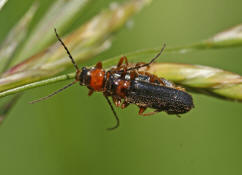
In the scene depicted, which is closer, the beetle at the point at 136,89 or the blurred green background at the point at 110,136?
the beetle at the point at 136,89

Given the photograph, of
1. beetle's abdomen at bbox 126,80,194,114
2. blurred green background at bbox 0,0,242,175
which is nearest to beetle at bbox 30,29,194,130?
beetle's abdomen at bbox 126,80,194,114

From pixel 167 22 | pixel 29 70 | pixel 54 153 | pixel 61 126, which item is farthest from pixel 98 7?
pixel 29 70

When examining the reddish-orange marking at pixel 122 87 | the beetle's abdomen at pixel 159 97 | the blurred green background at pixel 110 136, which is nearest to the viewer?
the beetle's abdomen at pixel 159 97

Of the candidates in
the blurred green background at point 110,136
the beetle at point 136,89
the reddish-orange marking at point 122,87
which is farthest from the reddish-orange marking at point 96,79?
the blurred green background at point 110,136

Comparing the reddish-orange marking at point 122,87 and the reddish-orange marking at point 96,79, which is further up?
the reddish-orange marking at point 96,79

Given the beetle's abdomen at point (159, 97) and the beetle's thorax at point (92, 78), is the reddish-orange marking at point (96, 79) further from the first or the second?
the beetle's abdomen at point (159, 97)

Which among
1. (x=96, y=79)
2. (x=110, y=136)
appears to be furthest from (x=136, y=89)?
(x=110, y=136)

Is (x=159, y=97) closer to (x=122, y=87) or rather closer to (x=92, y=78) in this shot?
(x=122, y=87)
